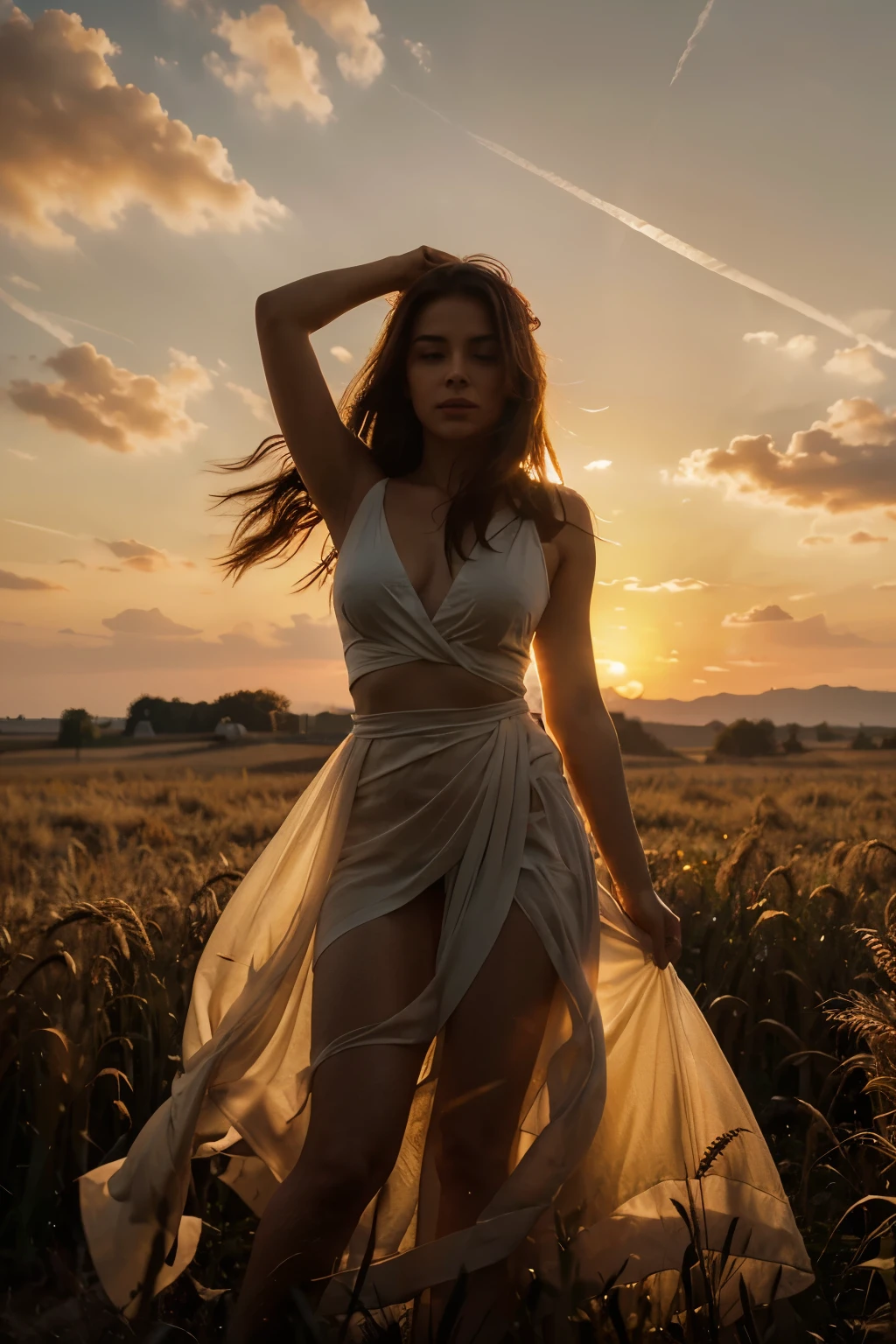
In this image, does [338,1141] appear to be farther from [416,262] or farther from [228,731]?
[228,731]

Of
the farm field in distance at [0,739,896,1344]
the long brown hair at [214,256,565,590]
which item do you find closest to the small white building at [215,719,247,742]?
the farm field in distance at [0,739,896,1344]

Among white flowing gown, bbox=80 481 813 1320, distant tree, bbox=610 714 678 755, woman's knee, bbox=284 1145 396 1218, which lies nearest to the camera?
woman's knee, bbox=284 1145 396 1218

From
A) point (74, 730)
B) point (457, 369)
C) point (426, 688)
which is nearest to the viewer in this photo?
point (426, 688)

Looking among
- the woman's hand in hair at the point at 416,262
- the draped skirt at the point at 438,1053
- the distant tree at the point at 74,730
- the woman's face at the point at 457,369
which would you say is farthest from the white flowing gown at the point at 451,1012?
the distant tree at the point at 74,730

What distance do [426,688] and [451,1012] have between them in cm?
70

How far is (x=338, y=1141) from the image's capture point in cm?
195

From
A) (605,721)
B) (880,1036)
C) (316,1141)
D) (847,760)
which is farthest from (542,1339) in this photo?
(847,760)

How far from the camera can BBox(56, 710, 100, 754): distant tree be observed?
24.6m

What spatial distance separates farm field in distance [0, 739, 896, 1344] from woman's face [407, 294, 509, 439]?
5.22 ft

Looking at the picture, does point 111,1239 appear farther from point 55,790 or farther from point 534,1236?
point 55,790

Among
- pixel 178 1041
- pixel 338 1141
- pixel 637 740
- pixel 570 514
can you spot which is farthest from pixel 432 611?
pixel 637 740

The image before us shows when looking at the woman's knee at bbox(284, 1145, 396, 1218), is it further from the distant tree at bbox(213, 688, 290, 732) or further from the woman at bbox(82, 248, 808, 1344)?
the distant tree at bbox(213, 688, 290, 732)

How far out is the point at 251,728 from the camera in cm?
2831

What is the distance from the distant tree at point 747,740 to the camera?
102 feet
